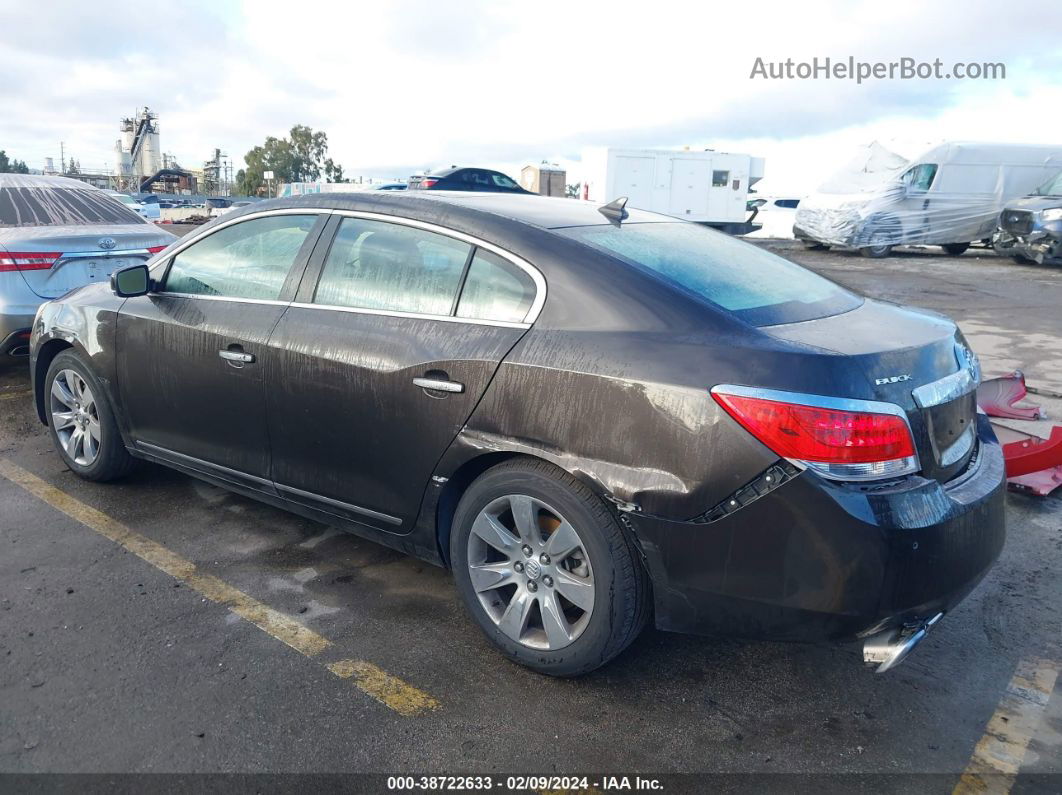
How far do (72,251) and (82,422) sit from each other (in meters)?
2.43

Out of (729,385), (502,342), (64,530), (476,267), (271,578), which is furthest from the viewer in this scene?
(64,530)

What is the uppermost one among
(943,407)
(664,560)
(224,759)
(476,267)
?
(476,267)

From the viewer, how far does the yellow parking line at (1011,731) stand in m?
2.45

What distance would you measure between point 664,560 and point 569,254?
107 cm

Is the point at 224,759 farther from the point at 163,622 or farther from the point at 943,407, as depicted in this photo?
the point at 943,407

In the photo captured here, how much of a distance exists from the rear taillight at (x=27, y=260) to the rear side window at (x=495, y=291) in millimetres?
4613

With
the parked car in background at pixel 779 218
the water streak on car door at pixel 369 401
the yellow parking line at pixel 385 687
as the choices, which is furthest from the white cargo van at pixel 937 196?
the yellow parking line at pixel 385 687

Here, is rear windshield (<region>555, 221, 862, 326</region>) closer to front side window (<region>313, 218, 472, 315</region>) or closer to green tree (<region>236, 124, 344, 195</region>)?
front side window (<region>313, 218, 472, 315</region>)

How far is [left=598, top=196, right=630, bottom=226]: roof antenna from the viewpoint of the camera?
3.46 m

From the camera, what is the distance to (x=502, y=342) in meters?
2.87

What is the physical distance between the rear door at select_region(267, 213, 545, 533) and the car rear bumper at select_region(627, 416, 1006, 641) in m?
0.84

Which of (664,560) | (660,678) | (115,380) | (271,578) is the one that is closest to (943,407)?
(664,560)

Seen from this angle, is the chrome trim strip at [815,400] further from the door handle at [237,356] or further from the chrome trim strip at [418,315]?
the door handle at [237,356]

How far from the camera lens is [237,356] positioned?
357cm
